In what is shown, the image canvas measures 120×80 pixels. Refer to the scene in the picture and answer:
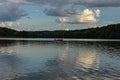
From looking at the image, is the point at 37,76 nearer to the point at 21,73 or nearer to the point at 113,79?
the point at 21,73

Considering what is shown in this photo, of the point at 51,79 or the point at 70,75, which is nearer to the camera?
the point at 51,79

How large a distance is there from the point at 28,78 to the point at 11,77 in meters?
1.87

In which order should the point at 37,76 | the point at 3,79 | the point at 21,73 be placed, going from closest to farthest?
1. the point at 3,79
2. the point at 37,76
3. the point at 21,73

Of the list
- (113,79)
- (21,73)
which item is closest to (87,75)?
(113,79)

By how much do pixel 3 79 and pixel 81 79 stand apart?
8.12 meters

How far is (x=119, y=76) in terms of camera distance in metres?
30.0

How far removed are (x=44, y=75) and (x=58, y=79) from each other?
9.22 feet

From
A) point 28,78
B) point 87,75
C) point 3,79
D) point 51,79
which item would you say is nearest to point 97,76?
point 87,75

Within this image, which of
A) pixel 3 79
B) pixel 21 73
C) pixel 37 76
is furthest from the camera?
pixel 21 73

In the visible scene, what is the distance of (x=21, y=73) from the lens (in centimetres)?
3144

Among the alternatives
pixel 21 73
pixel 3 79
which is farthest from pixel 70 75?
pixel 3 79

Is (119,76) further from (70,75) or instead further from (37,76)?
(37,76)

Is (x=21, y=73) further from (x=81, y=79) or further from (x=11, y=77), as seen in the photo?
(x=81, y=79)

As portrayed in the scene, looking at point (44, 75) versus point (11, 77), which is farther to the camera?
point (44, 75)
